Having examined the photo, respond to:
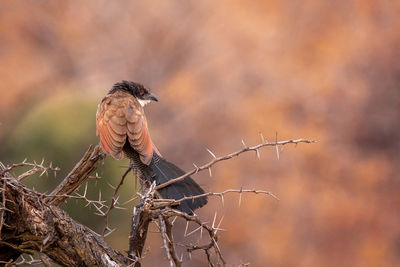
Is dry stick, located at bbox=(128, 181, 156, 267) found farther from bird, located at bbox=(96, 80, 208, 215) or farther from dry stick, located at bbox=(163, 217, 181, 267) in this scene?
bird, located at bbox=(96, 80, 208, 215)

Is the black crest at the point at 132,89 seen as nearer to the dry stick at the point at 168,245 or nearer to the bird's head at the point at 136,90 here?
the bird's head at the point at 136,90

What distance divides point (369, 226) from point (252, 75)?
2.62 meters

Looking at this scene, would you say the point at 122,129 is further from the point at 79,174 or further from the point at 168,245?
the point at 168,245

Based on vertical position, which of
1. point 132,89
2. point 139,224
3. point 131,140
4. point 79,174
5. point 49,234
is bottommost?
point 49,234

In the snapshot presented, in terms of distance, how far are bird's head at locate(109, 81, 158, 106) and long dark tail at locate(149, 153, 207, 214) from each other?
1.97 feet

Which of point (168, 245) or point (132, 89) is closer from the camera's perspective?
point (168, 245)

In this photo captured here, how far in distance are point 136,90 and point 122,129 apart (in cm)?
50

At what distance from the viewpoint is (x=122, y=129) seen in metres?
2.14

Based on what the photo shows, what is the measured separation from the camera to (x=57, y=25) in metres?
8.84

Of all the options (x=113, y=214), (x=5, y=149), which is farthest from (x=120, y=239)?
(x=5, y=149)

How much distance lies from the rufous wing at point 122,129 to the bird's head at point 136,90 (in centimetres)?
29

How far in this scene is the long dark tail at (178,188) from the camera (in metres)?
1.75

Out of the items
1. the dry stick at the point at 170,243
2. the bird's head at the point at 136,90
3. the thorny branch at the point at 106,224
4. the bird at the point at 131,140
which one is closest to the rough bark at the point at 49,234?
the thorny branch at the point at 106,224

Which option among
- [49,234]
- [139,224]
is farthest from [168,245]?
[49,234]
